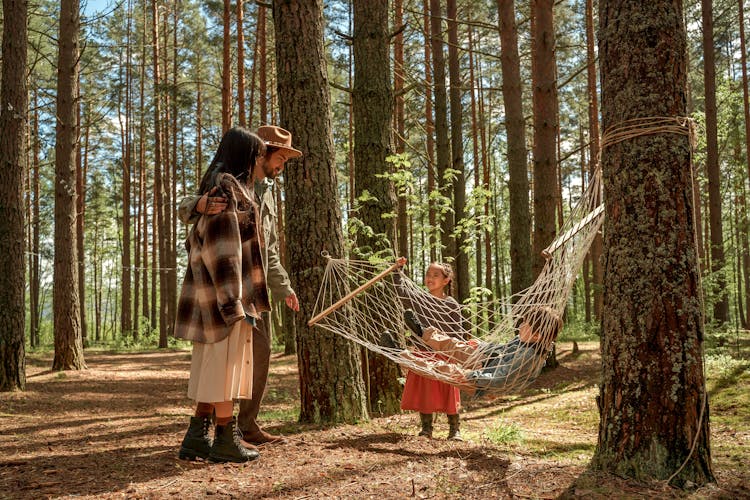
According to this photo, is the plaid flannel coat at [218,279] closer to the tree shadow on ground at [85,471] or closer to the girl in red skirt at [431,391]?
the tree shadow on ground at [85,471]

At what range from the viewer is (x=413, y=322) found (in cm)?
367

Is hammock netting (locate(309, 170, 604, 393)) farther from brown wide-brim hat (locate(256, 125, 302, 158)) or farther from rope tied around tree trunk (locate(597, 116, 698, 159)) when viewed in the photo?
brown wide-brim hat (locate(256, 125, 302, 158))

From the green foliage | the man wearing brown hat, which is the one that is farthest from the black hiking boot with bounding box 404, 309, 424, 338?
the man wearing brown hat

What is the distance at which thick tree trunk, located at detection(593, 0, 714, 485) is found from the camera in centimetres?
222

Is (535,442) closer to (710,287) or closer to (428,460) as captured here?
(428,460)

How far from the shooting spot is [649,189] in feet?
7.61

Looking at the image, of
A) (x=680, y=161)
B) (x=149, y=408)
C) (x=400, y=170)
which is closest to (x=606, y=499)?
(x=680, y=161)

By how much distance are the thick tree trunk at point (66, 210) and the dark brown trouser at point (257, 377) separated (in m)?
5.87

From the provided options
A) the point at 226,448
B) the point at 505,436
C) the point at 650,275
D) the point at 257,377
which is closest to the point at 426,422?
the point at 505,436

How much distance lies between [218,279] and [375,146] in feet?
8.20

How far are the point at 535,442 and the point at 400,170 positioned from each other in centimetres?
227

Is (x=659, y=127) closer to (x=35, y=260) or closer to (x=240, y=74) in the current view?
(x=240, y=74)

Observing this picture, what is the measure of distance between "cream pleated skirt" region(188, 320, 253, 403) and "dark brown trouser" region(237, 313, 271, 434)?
0.81 feet

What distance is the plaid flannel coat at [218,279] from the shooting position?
8.40ft
